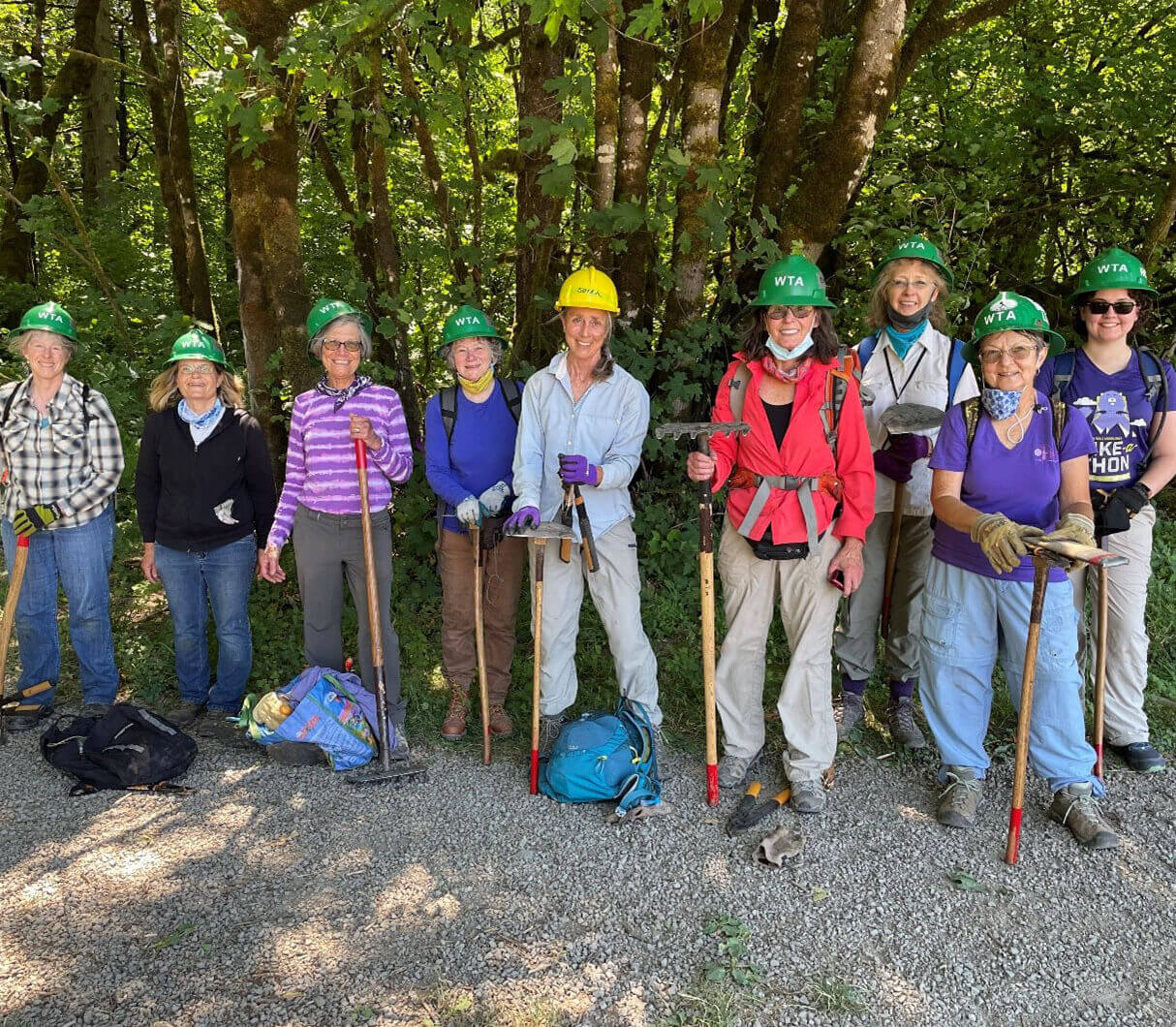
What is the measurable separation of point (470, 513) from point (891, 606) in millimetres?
2287

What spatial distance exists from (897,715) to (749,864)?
144 cm

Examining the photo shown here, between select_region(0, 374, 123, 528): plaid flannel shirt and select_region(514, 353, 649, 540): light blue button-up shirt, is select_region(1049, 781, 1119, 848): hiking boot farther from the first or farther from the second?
select_region(0, 374, 123, 528): plaid flannel shirt

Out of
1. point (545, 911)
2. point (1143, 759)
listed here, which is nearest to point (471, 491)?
point (545, 911)

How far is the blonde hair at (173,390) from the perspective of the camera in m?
4.40

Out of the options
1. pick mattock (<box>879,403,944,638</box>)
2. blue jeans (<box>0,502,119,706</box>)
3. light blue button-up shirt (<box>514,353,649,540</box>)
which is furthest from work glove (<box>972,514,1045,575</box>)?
blue jeans (<box>0,502,119,706</box>)

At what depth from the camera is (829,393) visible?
3668 millimetres

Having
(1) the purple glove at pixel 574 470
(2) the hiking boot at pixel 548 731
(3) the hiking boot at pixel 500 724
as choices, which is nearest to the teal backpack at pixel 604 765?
(2) the hiking boot at pixel 548 731

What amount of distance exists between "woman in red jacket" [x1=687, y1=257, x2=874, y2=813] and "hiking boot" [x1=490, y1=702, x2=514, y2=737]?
130 centimetres

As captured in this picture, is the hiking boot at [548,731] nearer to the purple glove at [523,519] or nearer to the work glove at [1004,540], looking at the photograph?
the purple glove at [523,519]

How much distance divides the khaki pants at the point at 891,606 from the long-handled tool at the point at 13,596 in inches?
166

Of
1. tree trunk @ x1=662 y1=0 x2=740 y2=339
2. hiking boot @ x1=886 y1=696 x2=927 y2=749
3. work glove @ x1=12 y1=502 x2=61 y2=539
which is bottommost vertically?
hiking boot @ x1=886 y1=696 x2=927 y2=749

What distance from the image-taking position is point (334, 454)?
4.20m

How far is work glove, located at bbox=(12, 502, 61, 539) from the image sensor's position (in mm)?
4320

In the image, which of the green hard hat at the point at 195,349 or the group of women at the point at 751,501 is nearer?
the group of women at the point at 751,501
